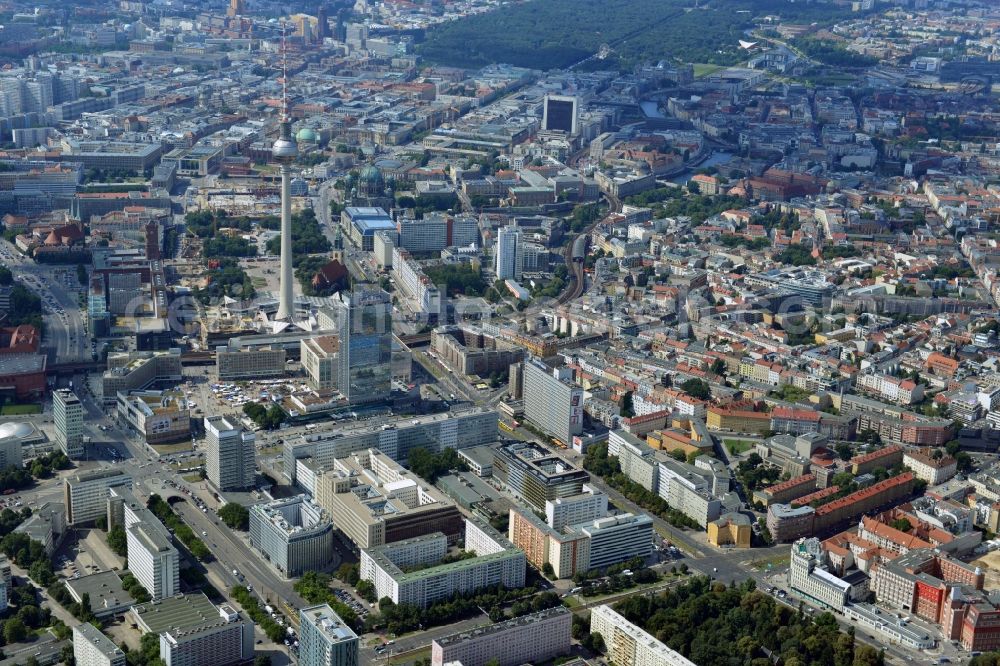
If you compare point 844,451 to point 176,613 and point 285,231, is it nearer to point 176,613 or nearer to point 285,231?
point 176,613

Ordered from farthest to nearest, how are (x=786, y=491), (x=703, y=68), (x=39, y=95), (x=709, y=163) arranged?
(x=703, y=68)
(x=39, y=95)
(x=709, y=163)
(x=786, y=491)

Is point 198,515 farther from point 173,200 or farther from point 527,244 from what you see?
point 173,200

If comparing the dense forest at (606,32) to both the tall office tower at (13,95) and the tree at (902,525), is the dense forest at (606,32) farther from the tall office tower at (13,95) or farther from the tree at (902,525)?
the tree at (902,525)

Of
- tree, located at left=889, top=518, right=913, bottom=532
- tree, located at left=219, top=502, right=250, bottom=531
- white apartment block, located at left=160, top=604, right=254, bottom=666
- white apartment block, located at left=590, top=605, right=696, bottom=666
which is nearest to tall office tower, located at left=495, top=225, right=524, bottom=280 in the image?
tree, located at left=219, top=502, right=250, bottom=531

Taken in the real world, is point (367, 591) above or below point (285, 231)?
below

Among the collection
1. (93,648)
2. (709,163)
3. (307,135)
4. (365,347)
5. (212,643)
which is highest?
(365,347)

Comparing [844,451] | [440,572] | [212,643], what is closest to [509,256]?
[844,451]

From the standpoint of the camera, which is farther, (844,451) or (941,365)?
(941,365)
